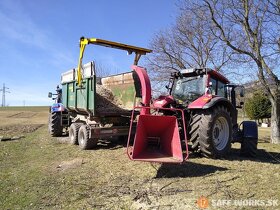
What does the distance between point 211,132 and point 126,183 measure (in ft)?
8.65

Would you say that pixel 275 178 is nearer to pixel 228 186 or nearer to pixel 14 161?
pixel 228 186

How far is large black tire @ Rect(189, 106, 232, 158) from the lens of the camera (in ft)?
24.1

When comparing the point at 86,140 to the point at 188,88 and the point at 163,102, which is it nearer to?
the point at 163,102

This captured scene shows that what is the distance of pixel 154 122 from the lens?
6.55m

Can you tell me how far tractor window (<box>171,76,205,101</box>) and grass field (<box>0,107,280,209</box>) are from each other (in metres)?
1.79

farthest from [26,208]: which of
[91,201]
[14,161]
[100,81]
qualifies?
[100,81]

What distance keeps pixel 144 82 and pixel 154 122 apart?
1.60 metres

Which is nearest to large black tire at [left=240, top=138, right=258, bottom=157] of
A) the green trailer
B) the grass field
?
the grass field

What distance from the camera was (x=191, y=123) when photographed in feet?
25.0

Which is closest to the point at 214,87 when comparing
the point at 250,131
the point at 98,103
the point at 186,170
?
the point at 250,131

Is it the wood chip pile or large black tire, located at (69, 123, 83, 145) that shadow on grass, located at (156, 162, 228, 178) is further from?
large black tire, located at (69, 123, 83, 145)

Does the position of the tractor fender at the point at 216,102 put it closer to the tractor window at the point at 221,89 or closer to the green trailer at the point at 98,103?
the tractor window at the point at 221,89

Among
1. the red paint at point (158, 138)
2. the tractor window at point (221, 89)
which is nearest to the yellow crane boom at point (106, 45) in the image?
the tractor window at point (221, 89)

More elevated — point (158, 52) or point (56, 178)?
point (158, 52)
